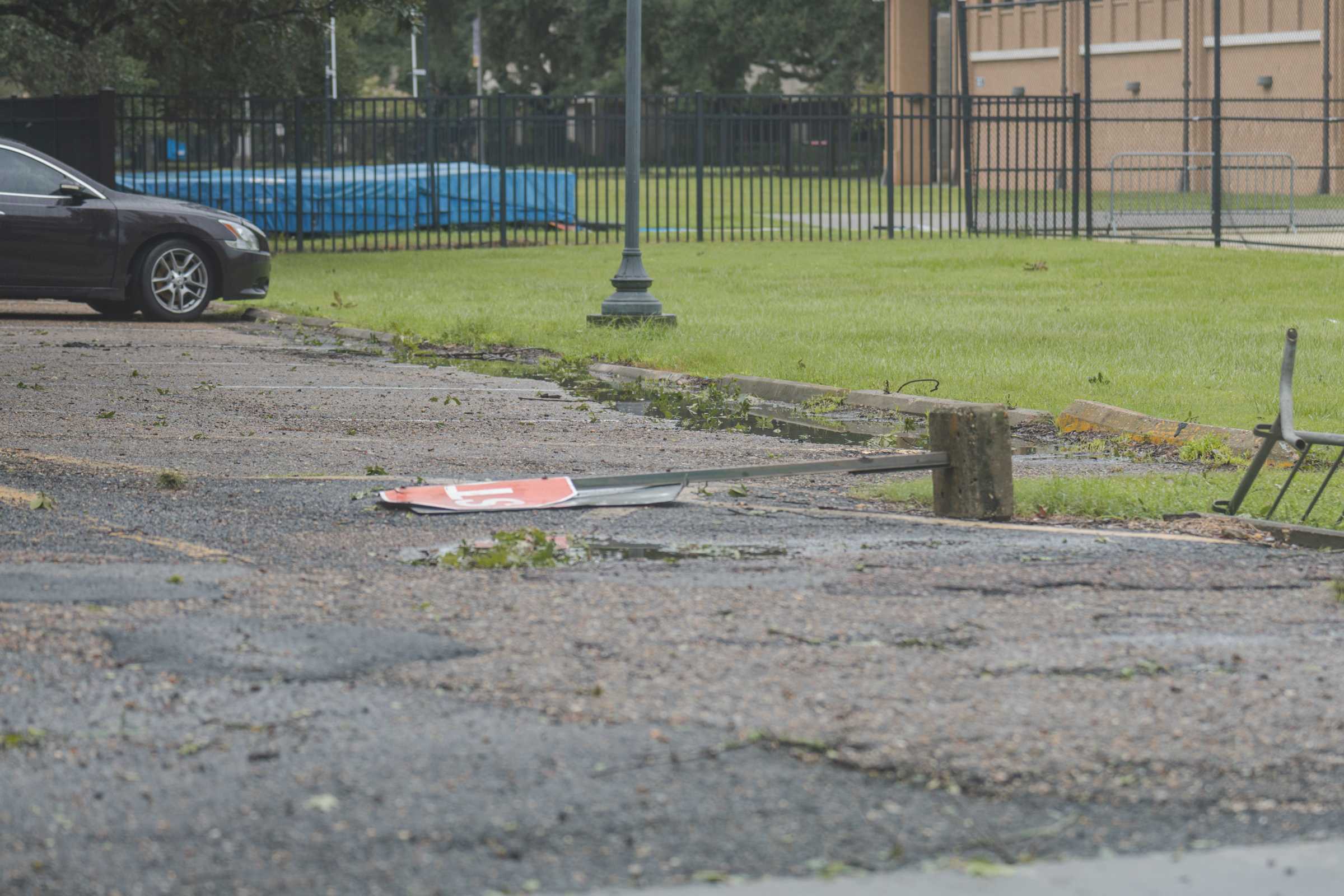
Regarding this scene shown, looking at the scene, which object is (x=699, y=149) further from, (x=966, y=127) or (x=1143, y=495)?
(x=1143, y=495)

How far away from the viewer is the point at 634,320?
15.0 m

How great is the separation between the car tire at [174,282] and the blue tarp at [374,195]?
30.2 ft

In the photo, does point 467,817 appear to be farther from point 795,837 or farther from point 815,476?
point 815,476

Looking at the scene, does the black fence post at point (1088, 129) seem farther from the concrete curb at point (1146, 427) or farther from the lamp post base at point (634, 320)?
the concrete curb at point (1146, 427)

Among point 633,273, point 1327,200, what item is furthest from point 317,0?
Result: point 1327,200

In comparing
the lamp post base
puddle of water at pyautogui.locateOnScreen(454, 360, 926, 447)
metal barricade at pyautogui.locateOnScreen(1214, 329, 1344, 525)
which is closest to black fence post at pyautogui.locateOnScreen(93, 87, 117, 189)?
the lamp post base

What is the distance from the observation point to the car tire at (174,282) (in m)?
16.7

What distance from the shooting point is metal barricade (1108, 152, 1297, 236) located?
2891 cm

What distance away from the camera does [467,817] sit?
377 centimetres

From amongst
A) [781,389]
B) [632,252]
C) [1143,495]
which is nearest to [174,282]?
[632,252]

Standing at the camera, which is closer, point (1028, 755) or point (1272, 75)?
point (1028, 755)

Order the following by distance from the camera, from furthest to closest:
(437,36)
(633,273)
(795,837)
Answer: (437,36) → (633,273) → (795,837)

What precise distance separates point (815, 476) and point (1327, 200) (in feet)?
95.6

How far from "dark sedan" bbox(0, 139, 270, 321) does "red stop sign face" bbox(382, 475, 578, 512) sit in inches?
387
